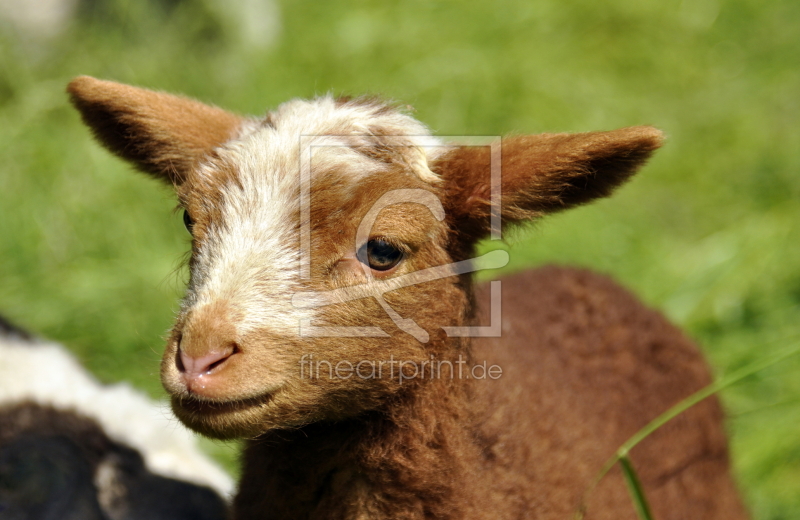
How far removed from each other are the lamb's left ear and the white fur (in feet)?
6.47

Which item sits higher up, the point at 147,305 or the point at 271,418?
the point at 147,305

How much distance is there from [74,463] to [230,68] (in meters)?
4.29

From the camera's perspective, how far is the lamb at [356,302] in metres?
2.10

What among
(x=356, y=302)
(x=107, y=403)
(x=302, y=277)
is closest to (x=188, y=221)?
(x=302, y=277)

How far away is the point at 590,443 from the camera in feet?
9.56

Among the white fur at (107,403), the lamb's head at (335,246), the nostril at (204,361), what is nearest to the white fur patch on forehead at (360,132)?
the lamb's head at (335,246)

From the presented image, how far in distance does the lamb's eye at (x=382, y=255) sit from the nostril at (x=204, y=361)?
1.57 feet

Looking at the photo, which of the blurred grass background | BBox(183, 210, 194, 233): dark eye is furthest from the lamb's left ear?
the blurred grass background

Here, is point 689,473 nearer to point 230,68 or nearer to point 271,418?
point 271,418

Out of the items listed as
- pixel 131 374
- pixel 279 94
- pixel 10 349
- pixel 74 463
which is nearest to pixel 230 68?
pixel 279 94

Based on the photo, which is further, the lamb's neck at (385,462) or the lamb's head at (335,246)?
the lamb's neck at (385,462)

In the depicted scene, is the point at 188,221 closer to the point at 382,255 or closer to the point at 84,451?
the point at 382,255

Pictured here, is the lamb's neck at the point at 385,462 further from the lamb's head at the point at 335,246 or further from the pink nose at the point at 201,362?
the pink nose at the point at 201,362

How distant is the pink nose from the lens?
1975 millimetres
